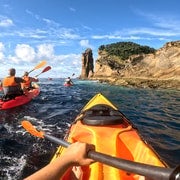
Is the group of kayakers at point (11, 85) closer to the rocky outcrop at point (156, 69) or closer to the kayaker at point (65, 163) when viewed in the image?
the kayaker at point (65, 163)

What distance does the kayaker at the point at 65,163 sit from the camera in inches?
77.3

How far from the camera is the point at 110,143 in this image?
18.5 ft

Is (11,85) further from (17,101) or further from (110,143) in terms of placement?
(110,143)

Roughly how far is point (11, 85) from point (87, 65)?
93047 millimetres

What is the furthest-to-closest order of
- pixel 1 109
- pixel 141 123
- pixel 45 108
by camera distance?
pixel 45 108
pixel 1 109
pixel 141 123

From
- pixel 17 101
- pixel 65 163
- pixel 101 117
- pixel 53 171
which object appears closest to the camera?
pixel 53 171

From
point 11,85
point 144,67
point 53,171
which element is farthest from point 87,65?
point 53,171

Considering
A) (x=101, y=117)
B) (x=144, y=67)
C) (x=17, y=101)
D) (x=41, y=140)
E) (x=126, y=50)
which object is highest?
(x=126, y=50)

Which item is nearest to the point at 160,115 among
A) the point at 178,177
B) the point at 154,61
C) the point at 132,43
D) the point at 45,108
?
the point at 45,108

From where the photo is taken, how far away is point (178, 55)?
50.6 metres

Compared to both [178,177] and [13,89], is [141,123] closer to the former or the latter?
[13,89]

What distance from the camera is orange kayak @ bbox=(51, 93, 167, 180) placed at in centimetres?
446

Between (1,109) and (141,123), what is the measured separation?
24.4 feet

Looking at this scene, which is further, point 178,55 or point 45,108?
point 178,55
